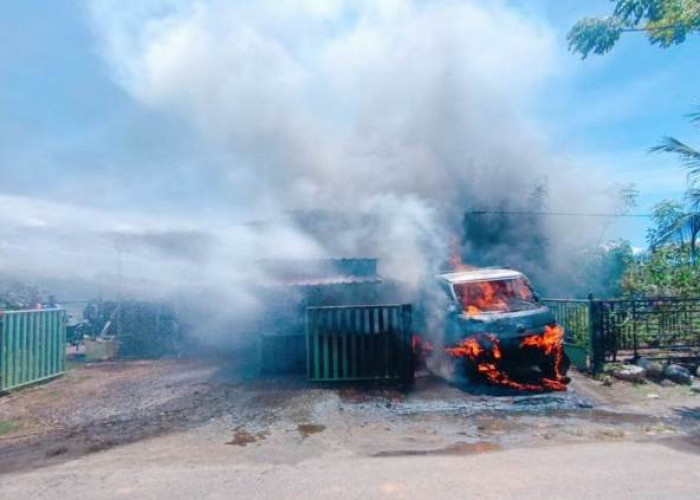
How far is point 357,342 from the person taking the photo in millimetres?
9164

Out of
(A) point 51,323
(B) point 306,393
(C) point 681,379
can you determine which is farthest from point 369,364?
(A) point 51,323

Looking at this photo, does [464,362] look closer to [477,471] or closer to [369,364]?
[369,364]

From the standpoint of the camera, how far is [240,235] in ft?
55.3

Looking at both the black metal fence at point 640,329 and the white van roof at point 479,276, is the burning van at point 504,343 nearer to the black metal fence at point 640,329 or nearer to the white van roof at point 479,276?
the white van roof at point 479,276

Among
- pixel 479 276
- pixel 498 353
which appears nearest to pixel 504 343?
pixel 498 353

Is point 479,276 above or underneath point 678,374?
above

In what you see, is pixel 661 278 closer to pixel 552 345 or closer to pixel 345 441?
pixel 552 345

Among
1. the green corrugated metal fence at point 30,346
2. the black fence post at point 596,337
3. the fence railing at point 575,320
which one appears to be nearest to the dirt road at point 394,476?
the black fence post at point 596,337

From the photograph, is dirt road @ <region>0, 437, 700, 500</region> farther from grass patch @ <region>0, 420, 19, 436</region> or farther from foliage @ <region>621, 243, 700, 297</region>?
foliage @ <region>621, 243, 700, 297</region>

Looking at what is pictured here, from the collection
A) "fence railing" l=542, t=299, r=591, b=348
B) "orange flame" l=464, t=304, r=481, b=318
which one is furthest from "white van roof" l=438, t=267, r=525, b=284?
"fence railing" l=542, t=299, r=591, b=348

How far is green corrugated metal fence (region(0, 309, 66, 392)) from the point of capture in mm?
9430

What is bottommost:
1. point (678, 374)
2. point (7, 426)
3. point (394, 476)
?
point (7, 426)

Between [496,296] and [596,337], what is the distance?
2.18 meters

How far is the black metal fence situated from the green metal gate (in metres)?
3.91
